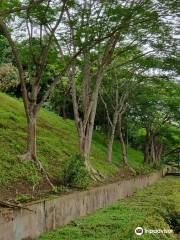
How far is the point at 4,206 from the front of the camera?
9.29 meters

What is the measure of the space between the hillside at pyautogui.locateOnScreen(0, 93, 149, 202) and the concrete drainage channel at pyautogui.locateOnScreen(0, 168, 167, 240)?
38.6 inches

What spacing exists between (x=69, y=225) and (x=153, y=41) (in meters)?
9.80

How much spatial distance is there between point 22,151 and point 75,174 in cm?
261

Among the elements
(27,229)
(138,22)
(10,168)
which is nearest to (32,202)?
(27,229)

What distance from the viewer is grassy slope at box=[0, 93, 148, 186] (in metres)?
13.4

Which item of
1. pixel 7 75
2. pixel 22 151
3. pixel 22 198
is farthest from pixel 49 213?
pixel 7 75

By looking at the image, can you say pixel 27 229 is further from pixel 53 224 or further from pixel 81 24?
pixel 81 24

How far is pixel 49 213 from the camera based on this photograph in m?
11.0

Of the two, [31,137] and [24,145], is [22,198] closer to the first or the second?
[31,137]

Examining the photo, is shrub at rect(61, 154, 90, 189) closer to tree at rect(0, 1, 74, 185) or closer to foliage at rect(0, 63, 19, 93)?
tree at rect(0, 1, 74, 185)

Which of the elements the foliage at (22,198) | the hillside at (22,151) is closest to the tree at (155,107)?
the hillside at (22,151)

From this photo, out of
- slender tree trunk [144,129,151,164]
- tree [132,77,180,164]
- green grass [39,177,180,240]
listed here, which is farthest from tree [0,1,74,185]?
slender tree trunk [144,129,151,164]

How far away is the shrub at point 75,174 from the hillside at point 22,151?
37cm

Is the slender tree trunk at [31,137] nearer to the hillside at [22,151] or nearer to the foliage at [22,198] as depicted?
the hillside at [22,151]
